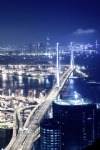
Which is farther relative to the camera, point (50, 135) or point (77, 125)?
point (77, 125)

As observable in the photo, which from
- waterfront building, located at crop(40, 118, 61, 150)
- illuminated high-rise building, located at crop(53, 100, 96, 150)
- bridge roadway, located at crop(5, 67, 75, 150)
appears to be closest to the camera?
bridge roadway, located at crop(5, 67, 75, 150)

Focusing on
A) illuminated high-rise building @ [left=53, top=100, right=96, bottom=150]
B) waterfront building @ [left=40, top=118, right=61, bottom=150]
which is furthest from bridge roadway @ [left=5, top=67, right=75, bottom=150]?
illuminated high-rise building @ [left=53, top=100, right=96, bottom=150]

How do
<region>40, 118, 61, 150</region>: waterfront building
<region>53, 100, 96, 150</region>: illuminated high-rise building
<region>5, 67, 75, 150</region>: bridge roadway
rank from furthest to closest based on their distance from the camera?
<region>53, 100, 96, 150</region>: illuminated high-rise building → <region>40, 118, 61, 150</region>: waterfront building → <region>5, 67, 75, 150</region>: bridge roadway

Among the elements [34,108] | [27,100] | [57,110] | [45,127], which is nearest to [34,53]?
[27,100]

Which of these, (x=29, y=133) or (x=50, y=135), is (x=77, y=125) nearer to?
(x=50, y=135)

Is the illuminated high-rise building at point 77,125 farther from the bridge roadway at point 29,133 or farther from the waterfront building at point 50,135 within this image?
the bridge roadway at point 29,133

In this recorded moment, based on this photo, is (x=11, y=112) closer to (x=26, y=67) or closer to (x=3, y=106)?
(x=3, y=106)

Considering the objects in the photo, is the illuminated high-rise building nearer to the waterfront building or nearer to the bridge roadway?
the waterfront building

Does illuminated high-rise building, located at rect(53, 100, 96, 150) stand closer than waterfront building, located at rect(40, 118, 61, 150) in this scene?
No

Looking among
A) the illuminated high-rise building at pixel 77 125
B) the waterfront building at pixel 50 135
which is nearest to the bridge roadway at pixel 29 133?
the waterfront building at pixel 50 135

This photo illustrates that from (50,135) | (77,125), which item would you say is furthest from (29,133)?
(77,125)

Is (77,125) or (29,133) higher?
(77,125)
